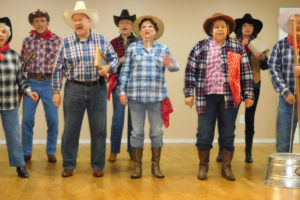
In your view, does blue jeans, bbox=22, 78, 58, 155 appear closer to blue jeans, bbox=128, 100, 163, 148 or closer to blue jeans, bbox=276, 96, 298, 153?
blue jeans, bbox=128, 100, 163, 148

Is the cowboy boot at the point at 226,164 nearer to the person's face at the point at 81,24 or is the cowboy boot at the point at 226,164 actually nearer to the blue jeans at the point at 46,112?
the person's face at the point at 81,24

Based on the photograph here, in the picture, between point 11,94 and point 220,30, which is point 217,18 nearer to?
point 220,30

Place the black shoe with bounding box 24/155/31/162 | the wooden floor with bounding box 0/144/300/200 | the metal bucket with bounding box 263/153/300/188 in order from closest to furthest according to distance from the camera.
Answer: the wooden floor with bounding box 0/144/300/200
the metal bucket with bounding box 263/153/300/188
the black shoe with bounding box 24/155/31/162

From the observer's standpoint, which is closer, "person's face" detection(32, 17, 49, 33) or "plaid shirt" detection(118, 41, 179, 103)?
"plaid shirt" detection(118, 41, 179, 103)

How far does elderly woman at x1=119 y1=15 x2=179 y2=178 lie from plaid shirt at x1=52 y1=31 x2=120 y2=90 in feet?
0.76

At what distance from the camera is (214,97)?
380 cm

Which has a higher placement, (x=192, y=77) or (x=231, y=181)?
(x=192, y=77)

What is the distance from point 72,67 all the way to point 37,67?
0.97 meters

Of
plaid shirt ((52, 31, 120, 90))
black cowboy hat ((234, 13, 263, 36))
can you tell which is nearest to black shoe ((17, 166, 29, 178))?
plaid shirt ((52, 31, 120, 90))

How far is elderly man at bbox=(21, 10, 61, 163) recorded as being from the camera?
182 inches

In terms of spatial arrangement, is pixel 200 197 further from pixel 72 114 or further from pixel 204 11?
pixel 204 11

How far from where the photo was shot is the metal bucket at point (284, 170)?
3451 millimetres

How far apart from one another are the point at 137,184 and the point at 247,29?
208cm

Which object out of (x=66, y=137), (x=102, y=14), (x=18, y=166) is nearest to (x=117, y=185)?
(x=66, y=137)
